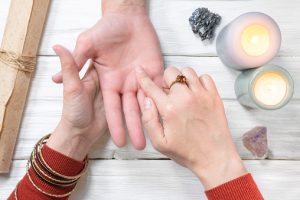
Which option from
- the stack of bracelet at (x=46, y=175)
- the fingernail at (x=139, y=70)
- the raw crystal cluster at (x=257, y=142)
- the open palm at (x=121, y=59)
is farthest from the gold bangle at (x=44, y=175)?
the raw crystal cluster at (x=257, y=142)

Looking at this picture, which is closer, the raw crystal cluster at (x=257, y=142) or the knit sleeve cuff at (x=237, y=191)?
the knit sleeve cuff at (x=237, y=191)

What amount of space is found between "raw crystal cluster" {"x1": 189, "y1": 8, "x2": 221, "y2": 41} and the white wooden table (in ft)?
0.06

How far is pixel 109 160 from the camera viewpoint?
68 centimetres

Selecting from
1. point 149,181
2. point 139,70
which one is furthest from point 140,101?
point 149,181

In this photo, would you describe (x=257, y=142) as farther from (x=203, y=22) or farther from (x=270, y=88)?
(x=203, y=22)

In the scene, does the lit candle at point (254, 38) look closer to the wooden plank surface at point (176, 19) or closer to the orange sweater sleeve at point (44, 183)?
the wooden plank surface at point (176, 19)

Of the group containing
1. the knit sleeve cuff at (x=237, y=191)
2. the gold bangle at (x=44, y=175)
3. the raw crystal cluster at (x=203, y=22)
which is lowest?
the gold bangle at (x=44, y=175)

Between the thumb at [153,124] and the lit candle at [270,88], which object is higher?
the lit candle at [270,88]

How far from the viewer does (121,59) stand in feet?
2.15

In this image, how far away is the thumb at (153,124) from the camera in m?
0.55

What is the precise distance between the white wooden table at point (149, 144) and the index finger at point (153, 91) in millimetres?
118

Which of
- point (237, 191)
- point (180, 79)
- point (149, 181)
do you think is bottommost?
point (149, 181)

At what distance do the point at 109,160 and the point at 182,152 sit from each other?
0.18 m

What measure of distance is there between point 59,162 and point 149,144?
0.52 ft
